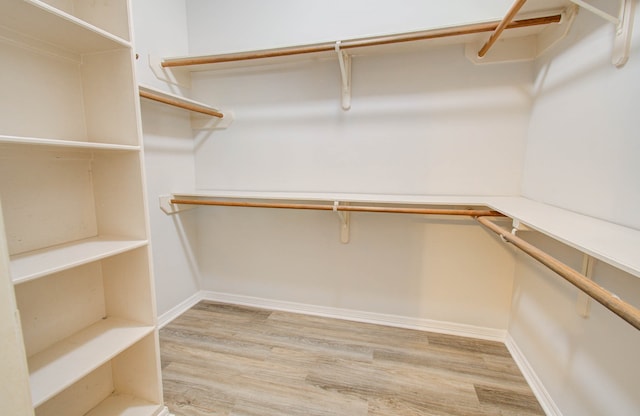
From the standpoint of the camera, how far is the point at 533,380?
4.83ft

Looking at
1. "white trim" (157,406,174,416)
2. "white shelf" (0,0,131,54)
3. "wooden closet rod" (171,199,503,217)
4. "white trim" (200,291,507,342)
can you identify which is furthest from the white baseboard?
"white shelf" (0,0,131,54)

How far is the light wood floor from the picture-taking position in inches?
54.0

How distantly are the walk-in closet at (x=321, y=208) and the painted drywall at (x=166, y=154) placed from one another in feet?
0.05

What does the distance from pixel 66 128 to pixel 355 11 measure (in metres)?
1.77

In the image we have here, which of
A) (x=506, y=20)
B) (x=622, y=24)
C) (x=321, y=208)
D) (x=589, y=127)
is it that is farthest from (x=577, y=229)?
(x=321, y=208)

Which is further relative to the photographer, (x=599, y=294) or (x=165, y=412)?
(x=165, y=412)

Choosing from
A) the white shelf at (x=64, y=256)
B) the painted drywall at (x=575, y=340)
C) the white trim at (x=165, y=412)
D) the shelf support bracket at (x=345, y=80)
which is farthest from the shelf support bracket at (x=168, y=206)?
the painted drywall at (x=575, y=340)

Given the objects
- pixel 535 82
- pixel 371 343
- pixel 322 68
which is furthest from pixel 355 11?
pixel 371 343

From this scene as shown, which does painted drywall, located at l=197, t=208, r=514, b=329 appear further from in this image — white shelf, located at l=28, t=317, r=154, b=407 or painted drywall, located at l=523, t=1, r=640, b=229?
white shelf, located at l=28, t=317, r=154, b=407

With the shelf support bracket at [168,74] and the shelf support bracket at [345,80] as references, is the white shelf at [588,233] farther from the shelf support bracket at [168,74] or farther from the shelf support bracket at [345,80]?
the shelf support bracket at [168,74]

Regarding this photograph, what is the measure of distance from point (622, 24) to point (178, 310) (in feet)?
9.61

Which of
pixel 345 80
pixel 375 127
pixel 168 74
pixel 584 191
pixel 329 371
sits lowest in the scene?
pixel 329 371

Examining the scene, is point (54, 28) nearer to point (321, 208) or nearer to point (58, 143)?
point (58, 143)

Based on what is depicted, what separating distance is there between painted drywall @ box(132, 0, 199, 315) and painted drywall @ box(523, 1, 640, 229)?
2.40 m
